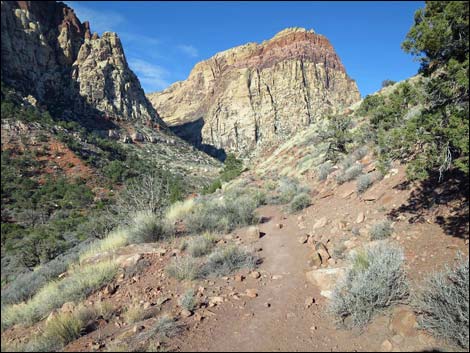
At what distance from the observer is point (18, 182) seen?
31344 millimetres

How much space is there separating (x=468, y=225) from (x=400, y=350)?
275 cm

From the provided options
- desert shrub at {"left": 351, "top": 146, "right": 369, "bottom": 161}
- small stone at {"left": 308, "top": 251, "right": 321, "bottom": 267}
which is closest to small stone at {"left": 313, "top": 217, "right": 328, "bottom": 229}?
small stone at {"left": 308, "top": 251, "right": 321, "bottom": 267}

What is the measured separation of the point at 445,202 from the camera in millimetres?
5562

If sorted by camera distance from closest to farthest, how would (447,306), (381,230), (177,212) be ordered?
(447,306)
(381,230)
(177,212)

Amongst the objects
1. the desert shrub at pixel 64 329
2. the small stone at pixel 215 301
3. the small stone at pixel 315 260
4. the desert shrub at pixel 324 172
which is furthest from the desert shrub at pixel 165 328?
the desert shrub at pixel 324 172

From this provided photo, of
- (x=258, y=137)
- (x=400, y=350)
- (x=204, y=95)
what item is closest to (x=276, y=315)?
(x=400, y=350)

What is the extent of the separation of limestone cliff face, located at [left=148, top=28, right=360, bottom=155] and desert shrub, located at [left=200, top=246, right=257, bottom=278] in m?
87.2

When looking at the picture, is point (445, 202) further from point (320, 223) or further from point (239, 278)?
point (239, 278)

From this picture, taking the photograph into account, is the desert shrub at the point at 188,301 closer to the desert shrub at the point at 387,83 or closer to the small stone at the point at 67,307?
the small stone at the point at 67,307

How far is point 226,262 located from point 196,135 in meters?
112

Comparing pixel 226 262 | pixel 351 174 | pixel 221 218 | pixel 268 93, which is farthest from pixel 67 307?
pixel 268 93

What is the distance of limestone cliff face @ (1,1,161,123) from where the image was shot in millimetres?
58656

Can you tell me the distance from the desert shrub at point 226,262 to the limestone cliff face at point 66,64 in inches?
2487

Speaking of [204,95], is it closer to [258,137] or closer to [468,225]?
[258,137]
